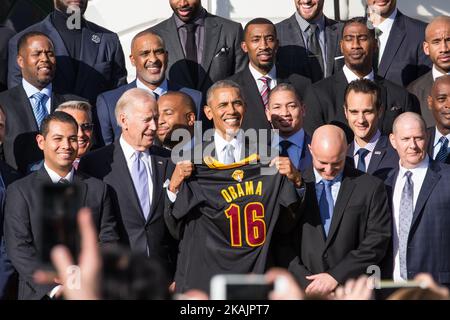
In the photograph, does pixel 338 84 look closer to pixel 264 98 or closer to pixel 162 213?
pixel 264 98

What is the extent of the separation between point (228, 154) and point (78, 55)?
2.42 metres

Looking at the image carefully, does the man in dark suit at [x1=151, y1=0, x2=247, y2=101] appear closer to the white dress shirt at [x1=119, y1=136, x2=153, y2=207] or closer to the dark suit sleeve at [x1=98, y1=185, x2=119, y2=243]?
the white dress shirt at [x1=119, y1=136, x2=153, y2=207]

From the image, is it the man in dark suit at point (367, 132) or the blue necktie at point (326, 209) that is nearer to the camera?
the blue necktie at point (326, 209)

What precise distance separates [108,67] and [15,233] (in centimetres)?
263

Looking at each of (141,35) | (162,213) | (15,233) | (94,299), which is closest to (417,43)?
(141,35)

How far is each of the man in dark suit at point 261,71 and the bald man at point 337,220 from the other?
1.43 meters

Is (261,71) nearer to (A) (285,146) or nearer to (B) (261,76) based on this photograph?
(B) (261,76)

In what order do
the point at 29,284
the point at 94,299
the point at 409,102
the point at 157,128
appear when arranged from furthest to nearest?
the point at 409,102
the point at 157,128
the point at 29,284
the point at 94,299

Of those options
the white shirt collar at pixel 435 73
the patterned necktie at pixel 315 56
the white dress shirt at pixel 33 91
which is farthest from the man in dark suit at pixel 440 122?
the white dress shirt at pixel 33 91

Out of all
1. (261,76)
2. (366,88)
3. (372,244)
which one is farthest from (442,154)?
(261,76)

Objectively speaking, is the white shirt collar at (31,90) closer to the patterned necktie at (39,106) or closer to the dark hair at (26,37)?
the patterned necktie at (39,106)

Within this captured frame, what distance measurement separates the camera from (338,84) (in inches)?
393

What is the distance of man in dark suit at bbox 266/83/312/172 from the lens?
9211mm

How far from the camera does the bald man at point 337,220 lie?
843 cm
